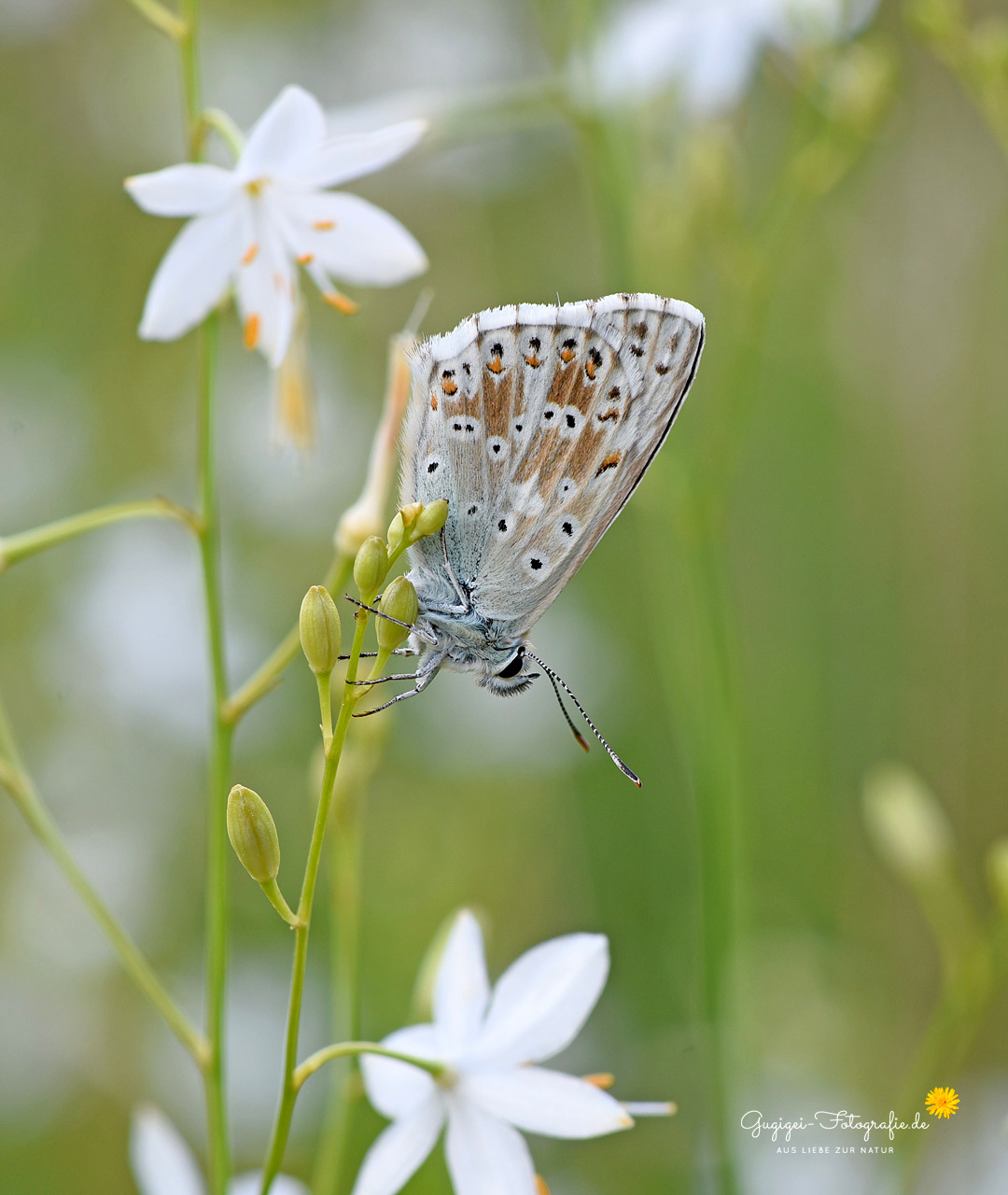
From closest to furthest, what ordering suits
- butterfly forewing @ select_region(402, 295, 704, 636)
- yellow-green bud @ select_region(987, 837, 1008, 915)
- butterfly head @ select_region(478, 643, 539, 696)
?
butterfly forewing @ select_region(402, 295, 704, 636) < butterfly head @ select_region(478, 643, 539, 696) < yellow-green bud @ select_region(987, 837, 1008, 915)

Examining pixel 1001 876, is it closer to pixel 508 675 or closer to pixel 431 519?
pixel 508 675

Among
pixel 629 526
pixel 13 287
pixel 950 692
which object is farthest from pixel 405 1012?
pixel 13 287

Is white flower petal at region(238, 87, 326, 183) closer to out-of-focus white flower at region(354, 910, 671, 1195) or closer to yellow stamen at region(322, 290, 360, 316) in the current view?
yellow stamen at region(322, 290, 360, 316)

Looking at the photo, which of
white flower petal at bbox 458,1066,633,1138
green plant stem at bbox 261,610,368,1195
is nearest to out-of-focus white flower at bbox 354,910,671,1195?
white flower petal at bbox 458,1066,633,1138

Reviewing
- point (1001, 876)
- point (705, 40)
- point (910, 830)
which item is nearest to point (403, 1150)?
point (1001, 876)

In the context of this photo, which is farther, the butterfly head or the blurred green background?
the blurred green background

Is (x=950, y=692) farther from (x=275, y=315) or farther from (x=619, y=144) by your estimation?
(x=275, y=315)
